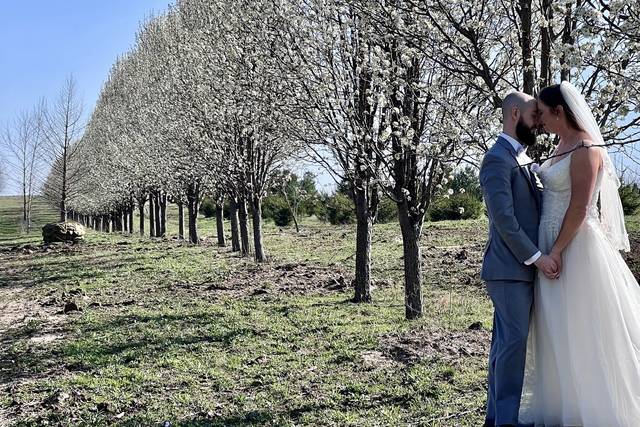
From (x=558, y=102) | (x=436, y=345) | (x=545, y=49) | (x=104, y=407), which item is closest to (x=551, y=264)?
(x=558, y=102)

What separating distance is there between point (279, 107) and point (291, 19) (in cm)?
232

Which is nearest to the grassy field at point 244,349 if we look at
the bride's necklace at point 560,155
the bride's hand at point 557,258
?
the bride's hand at point 557,258

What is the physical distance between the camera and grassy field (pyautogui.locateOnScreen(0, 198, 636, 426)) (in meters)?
5.07

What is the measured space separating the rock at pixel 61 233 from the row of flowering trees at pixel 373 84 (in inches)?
422

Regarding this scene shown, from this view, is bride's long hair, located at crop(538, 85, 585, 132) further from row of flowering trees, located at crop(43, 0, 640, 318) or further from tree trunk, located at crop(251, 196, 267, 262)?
tree trunk, located at crop(251, 196, 267, 262)

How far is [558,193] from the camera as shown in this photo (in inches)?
143

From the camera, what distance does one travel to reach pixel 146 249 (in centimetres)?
2236

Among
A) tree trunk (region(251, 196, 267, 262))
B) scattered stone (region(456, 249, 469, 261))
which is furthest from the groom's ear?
tree trunk (region(251, 196, 267, 262))

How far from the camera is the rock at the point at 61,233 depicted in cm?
2802

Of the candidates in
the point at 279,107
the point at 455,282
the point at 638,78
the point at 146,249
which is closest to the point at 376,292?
the point at 455,282

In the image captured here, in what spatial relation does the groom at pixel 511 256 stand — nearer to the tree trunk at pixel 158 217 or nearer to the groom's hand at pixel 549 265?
the groom's hand at pixel 549 265

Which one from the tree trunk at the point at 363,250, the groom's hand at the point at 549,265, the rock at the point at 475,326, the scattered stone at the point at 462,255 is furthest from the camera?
the scattered stone at the point at 462,255

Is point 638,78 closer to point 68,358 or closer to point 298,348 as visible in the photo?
point 298,348

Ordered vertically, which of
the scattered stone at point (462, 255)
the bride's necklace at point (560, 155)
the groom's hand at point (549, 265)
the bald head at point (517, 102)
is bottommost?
the scattered stone at point (462, 255)
